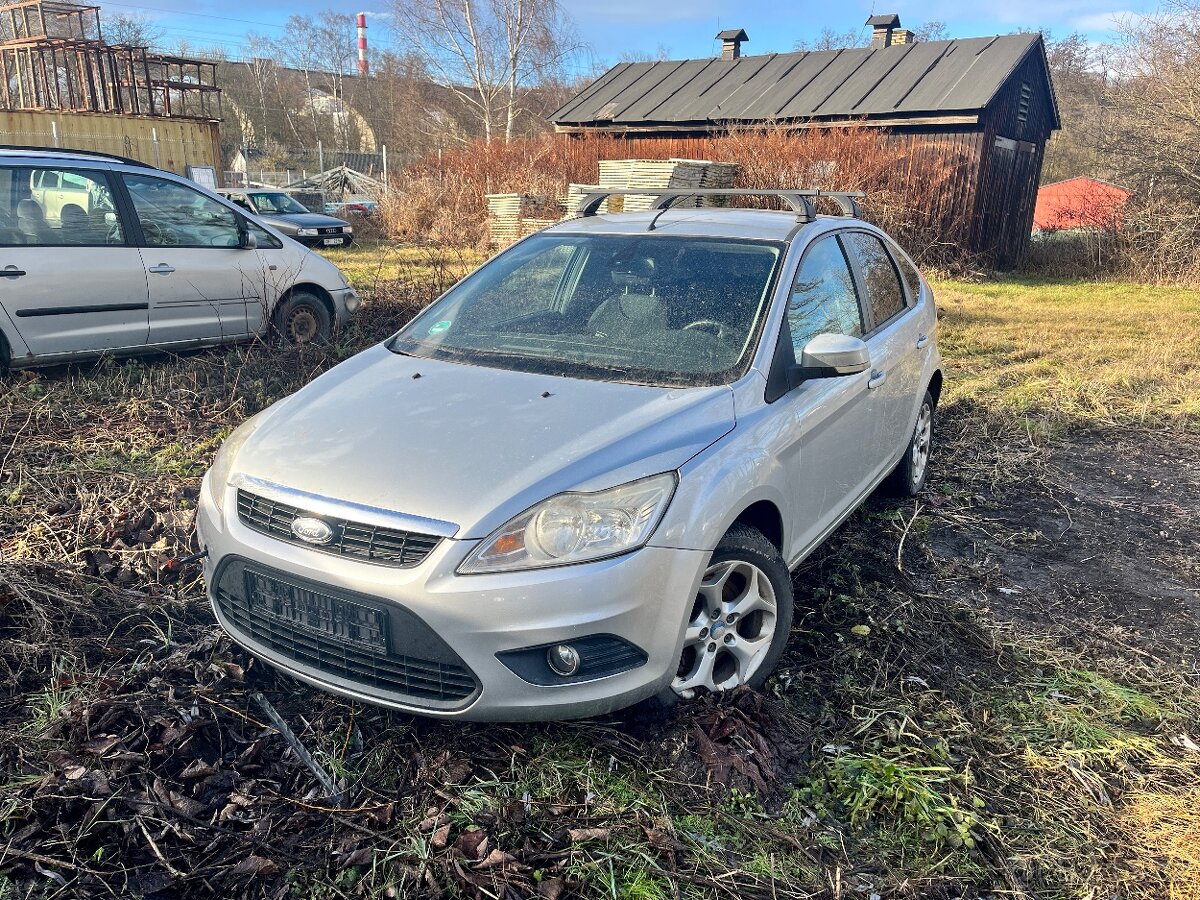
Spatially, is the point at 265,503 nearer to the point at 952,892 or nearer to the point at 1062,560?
the point at 952,892

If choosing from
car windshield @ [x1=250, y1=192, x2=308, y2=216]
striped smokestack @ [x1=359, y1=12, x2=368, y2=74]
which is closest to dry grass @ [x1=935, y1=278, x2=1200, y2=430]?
car windshield @ [x1=250, y1=192, x2=308, y2=216]

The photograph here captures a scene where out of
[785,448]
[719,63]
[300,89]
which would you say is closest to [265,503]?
[785,448]

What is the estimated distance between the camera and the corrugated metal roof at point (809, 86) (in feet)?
62.3

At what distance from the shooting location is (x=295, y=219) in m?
18.6

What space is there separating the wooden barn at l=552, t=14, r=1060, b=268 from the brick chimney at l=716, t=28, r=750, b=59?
1192mm

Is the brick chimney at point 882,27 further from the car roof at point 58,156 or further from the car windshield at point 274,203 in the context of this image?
the car roof at point 58,156

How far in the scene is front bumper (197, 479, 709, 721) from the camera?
7.73 feet

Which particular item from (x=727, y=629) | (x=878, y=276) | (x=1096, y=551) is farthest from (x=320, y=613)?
(x=1096, y=551)

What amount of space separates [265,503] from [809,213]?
2.68 meters

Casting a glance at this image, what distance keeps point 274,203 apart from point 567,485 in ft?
64.2

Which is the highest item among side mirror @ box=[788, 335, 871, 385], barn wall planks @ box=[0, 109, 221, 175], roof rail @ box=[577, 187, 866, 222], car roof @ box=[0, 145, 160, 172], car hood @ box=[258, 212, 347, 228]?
barn wall planks @ box=[0, 109, 221, 175]

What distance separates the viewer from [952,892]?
232 centimetres

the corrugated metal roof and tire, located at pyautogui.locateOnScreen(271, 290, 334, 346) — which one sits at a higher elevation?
the corrugated metal roof

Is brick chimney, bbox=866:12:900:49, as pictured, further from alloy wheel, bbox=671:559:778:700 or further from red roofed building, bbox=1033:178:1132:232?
alloy wheel, bbox=671:559:778:700
